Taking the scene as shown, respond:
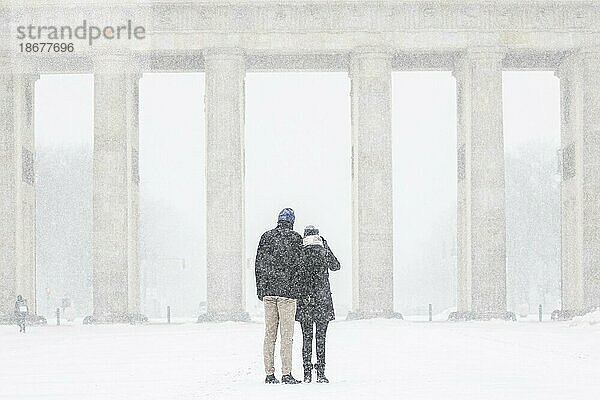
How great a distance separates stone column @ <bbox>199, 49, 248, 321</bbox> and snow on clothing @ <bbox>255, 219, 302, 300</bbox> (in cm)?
3307

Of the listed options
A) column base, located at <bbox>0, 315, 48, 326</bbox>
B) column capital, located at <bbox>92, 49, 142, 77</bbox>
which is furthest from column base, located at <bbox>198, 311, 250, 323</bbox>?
column capital, located at <bbox>92, 49, 142, 77</bbox>

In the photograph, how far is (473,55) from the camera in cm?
4888

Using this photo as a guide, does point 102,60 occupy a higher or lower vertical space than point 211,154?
higher

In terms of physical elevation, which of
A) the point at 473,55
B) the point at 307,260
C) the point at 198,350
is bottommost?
the point at 198,350

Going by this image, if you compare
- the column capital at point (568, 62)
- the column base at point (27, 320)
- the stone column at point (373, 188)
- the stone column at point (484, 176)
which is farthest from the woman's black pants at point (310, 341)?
the column capital at point (568, 62)

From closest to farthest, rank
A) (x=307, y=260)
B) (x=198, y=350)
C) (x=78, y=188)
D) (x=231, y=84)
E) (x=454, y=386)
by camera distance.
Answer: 1. (x=454, y=386)
2. (x=307, y=260)
3. (x=198, y=350)
4. (x=231, y=84)
5. (x=78, y=188)

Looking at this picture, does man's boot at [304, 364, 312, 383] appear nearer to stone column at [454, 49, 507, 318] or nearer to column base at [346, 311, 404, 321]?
column base at [346, 311, 404, 321]

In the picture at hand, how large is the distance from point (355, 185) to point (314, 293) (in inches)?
1320

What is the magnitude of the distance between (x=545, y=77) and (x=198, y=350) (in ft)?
235

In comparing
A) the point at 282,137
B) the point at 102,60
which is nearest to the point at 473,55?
the point at 102,60

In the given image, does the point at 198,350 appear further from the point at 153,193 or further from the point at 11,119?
the point at 153,193

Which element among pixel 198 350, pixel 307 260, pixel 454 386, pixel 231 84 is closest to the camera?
pixel 454 386

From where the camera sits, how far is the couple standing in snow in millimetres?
15312

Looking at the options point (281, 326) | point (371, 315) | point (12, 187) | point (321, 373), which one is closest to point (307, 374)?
point (321, 373)
